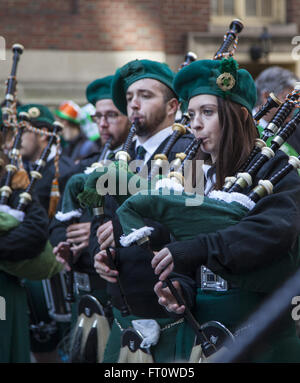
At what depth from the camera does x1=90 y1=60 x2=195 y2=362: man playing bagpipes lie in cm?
312

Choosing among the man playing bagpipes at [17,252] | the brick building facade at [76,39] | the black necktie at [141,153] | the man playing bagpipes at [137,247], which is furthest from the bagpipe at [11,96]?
the brick building facade at [76,39]

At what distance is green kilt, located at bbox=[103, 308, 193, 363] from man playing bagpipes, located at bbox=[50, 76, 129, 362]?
542mm

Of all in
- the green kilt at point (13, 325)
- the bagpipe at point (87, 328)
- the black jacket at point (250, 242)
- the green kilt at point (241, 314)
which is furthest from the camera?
the green kilt at point (13, 325)

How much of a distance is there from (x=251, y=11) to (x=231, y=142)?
7278 mm

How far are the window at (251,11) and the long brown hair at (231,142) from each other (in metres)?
6.94

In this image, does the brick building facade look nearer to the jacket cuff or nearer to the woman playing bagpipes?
the woman playing bagpipes

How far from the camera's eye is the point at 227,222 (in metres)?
2.47

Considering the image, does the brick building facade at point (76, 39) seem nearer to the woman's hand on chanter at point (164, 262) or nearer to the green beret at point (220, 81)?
the green beret at point (220, 81)

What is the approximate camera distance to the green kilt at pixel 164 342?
2.89m

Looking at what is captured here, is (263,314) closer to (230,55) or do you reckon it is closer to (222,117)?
(222,117)

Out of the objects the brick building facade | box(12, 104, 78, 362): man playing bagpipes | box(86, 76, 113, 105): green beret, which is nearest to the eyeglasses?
box(86, 76, 113, 105): green beret

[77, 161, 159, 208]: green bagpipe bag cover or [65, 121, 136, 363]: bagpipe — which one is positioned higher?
[77, 161, 159, 208]: green bagpipe bag cover

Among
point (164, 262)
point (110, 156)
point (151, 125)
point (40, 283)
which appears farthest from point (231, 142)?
point (40, 283)

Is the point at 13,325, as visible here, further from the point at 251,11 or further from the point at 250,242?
the point at 251,11
